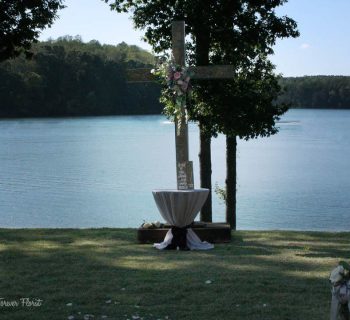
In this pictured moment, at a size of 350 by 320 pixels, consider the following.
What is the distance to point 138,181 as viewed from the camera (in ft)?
153

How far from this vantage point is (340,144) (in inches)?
3246

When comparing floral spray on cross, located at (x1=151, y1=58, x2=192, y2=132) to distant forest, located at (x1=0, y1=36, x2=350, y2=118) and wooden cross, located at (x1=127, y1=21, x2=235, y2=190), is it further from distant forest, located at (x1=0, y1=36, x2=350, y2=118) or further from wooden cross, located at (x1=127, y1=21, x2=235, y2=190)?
distant forest, located at (x1=0, y1=36, x2=350, y2=118)

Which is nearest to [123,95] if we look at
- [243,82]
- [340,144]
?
[340,144]

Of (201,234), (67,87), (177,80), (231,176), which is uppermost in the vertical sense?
(67,87)

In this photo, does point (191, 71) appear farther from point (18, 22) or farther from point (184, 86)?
point (18, 22)

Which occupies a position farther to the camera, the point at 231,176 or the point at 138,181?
the point at 138,181

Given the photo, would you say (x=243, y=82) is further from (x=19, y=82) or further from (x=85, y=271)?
(x=19, y=82)

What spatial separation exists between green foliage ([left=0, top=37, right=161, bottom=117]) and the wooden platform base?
332 ft

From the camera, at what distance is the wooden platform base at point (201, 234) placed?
13297 millimetres

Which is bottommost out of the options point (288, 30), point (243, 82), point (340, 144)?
point (340, 144)

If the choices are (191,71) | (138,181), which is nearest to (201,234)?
(191,71)

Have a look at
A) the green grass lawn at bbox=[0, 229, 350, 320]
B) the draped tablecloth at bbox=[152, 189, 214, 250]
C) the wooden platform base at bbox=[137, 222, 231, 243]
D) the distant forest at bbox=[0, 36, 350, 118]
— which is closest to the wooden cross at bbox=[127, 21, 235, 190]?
the draped tablecloth at bbox=[152, 189, 214, 250]

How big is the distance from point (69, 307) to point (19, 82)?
109378 mm

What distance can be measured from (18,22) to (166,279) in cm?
1051
